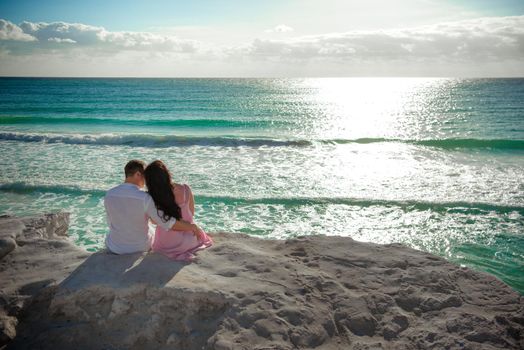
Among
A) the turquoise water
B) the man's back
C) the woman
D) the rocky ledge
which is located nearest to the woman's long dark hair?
the woman

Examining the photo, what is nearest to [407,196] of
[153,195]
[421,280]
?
[421,280]

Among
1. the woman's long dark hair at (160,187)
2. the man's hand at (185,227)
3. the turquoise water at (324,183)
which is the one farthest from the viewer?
the turquoise water at (324,183)

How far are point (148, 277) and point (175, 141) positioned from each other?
15226 mm

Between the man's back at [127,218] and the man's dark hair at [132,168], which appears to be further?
the man's dark hair at [132,168]

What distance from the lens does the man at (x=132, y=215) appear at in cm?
413

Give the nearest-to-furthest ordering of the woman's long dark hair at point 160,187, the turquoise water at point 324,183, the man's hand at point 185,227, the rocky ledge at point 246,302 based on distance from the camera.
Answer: the rocky ledge at point 246,302 < the woman's long dark hair at point 160,187 < the man's hand at point 185,227 < the turquoise water at point 324,183

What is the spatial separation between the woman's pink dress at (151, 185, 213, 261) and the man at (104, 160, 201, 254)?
0.10 m

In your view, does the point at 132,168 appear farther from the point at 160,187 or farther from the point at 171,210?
the point at 171,210

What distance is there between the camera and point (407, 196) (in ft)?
30.8

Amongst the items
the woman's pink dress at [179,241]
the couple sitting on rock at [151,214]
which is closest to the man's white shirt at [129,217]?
the couple sitting on rock at [151,214]

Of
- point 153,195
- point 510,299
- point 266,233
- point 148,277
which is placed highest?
point 153,195

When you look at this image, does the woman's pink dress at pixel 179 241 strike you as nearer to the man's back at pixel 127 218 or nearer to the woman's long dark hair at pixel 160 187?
the man's back at pixel 127 218

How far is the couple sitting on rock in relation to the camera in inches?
162

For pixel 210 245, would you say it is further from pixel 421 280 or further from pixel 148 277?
pixel 421 280
